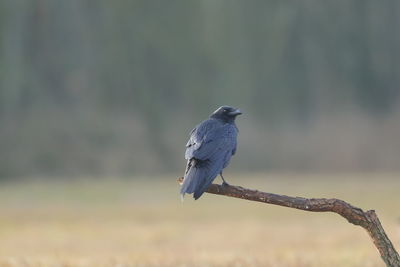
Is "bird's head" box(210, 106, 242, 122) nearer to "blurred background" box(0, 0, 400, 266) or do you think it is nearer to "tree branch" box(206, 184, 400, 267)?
"tree branch" box(206, 184, 400, 267)

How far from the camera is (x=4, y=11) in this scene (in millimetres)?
54406

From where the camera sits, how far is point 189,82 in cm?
5875

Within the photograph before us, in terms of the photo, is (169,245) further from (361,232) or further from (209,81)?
(209,81)

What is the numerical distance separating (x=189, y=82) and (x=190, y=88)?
0.55 metres

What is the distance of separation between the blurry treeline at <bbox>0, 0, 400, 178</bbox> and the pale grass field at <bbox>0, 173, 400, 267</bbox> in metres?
6.19

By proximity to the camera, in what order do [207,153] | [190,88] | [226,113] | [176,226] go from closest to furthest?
[207,153]
[226,113]
[176,226]
[190,88]

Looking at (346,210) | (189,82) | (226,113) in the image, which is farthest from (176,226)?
→ (189,82)

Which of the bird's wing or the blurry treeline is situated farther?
the blurry treeline

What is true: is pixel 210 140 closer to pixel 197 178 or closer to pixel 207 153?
pixel 207 153

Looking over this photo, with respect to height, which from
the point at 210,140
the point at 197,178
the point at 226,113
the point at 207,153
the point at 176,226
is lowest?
the point at 176,226

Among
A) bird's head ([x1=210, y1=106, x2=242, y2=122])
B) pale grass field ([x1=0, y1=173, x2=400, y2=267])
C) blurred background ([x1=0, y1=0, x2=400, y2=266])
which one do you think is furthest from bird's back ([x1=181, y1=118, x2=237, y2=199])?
blurred background ([x1=0, y1=0, x2=400, y2=266])

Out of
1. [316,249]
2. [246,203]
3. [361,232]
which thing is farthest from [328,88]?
[316,249]

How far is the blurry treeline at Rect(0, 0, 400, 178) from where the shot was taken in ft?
174

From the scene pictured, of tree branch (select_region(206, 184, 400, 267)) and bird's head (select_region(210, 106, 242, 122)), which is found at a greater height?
bird's head (select_region(210, 106, 242, 122))
